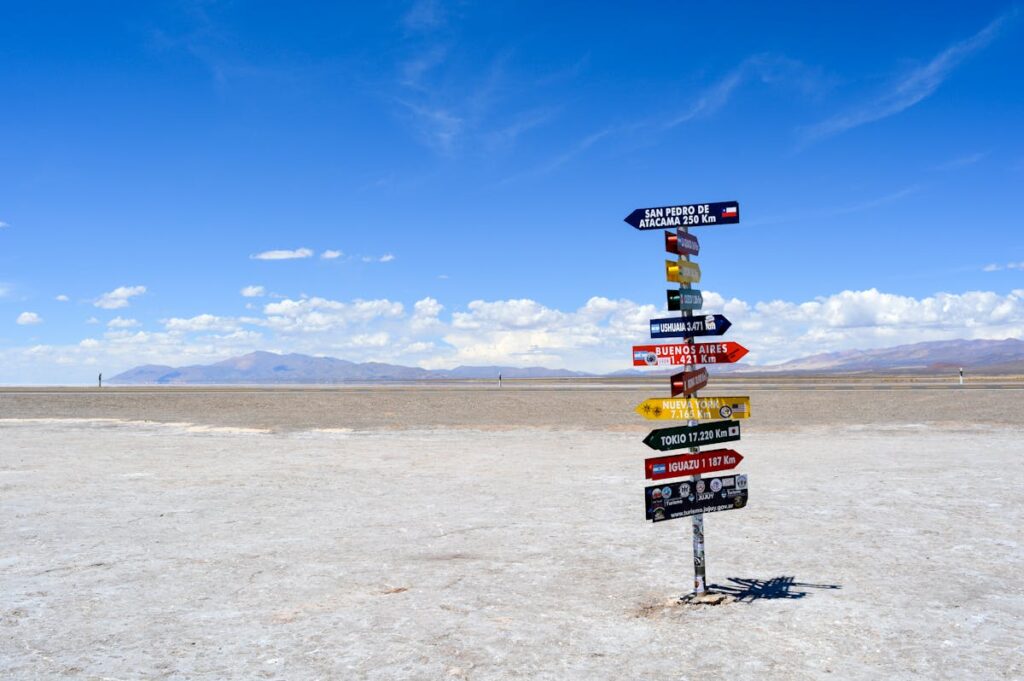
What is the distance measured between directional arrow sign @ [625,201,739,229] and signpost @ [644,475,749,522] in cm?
299

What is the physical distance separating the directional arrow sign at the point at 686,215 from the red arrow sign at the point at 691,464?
8.87 feet

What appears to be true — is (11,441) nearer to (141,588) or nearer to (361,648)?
(141,588)

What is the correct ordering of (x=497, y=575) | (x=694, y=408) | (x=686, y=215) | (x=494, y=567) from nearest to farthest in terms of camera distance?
(x=694, y=408), (x=686, y=215), (x=497, y=575), (x=494, y=567)

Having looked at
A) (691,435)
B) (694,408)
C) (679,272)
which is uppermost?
(679,272)

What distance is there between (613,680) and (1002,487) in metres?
12.9

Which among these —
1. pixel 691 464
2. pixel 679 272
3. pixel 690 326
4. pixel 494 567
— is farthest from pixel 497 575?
pixel 679 272

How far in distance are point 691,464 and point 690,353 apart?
1270 mm

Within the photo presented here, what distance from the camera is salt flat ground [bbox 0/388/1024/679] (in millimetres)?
6766

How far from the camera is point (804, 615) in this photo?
7793 millimetres

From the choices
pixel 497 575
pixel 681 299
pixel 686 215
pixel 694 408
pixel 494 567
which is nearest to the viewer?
pixel 694 408

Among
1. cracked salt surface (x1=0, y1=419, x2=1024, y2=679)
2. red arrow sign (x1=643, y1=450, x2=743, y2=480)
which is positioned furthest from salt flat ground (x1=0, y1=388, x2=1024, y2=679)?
red arrow sign (x1=643, y1=450, x2=743, y2=480)

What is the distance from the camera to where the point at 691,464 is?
832 centimetres

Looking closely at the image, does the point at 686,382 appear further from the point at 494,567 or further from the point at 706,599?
the point at 494,567

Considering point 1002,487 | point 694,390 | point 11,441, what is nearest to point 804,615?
point 694,390
